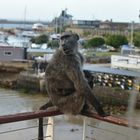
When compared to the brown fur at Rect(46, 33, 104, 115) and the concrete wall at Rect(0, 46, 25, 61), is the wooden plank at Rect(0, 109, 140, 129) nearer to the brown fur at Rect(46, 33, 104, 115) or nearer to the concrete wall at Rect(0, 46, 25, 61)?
the brown fur at Rect(46, 33, 104, 115)

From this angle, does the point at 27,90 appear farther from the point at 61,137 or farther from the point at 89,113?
the point at 89,113

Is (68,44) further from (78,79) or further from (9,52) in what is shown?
(9,52)

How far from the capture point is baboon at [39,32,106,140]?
6.05 feet

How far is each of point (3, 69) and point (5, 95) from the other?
7.08 m

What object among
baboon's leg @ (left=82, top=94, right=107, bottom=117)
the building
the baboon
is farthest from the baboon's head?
the building

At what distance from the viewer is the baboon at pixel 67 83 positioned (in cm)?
184

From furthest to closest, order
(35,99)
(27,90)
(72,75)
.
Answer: (27,90) < (35,99) < (72,75)

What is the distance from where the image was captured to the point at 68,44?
1990mm

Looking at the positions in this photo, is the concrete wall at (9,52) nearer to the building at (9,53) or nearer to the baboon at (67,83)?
the building at (9,53)

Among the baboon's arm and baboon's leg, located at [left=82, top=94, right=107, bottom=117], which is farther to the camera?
the baboon's arm

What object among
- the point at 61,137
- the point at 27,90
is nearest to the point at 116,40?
the point at 27,90

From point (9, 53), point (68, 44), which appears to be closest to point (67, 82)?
point (68, 44)

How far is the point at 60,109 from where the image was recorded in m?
1.87

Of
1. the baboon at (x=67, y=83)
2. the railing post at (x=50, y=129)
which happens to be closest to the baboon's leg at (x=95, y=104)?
the baboon at (x=67, y=83)
